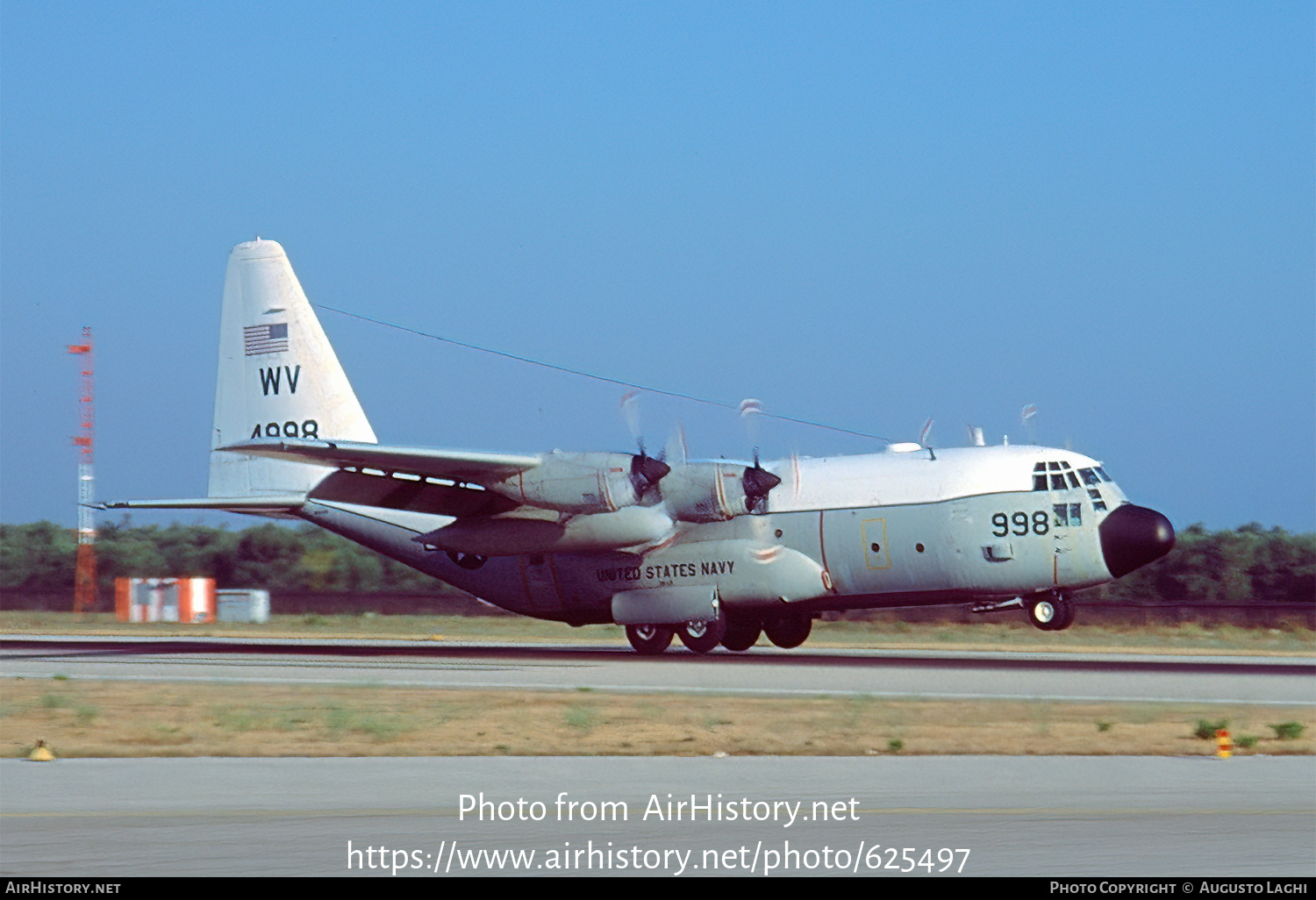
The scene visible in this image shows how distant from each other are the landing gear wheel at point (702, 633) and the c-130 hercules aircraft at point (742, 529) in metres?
0.04

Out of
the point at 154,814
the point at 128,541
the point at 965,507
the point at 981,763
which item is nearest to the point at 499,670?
the point at 965,507

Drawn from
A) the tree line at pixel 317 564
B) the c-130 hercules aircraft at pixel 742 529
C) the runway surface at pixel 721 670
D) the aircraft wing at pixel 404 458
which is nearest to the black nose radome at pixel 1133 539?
the c-130 hercules aircraft at pixel 742 529

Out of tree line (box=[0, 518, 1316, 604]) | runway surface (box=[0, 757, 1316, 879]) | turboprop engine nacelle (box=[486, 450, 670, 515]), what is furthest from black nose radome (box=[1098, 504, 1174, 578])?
tree line (box=[0, 518, 1316, 604])

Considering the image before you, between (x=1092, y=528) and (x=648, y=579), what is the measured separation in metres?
8.84

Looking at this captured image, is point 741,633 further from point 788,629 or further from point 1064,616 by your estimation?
point 1064,616

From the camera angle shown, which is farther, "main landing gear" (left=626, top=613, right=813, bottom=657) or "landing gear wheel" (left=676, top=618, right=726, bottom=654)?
"main landing gear" (left=626, top=613, right=813, bottom=657)

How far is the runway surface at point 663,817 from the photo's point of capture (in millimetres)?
9438

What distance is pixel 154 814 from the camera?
441 inches

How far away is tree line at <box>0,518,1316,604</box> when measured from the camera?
54.2 meters

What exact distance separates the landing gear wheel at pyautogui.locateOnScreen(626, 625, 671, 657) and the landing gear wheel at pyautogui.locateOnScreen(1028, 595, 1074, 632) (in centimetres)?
754

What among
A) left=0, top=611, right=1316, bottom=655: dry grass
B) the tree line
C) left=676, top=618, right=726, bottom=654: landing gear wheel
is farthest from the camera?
the tree line

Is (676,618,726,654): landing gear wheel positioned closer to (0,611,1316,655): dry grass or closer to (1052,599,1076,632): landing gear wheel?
(1052,599,1076,632): landing gear wheel

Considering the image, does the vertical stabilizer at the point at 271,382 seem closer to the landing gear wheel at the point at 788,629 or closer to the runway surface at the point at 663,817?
the landing gear wheel at the point at 788,629

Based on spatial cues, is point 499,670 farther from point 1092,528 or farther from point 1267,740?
point 1267,740
